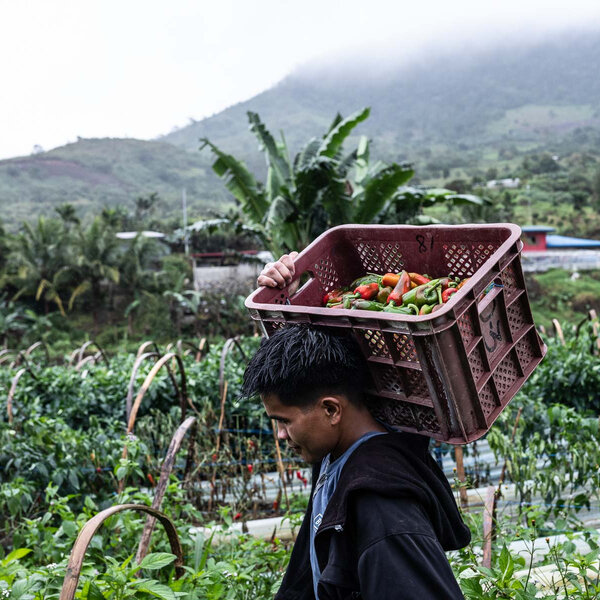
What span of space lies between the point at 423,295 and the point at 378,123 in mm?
135571

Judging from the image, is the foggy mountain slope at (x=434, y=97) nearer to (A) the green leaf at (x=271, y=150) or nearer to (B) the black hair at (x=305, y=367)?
(A) the green leaf at (x=271, y=150)

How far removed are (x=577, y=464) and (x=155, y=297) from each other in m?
18.2

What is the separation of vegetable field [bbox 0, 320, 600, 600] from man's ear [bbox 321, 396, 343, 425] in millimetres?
604

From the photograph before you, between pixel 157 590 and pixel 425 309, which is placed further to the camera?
pixel 157 590

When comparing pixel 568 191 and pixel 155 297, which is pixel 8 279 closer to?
pixel 155 297

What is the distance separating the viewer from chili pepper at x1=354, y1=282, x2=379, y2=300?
157cm

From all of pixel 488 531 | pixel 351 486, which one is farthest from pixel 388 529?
pixel 488 531

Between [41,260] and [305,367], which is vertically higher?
[305,367]

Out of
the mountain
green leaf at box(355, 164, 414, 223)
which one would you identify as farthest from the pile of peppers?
the mountain

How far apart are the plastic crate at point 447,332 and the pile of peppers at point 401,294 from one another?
8 centimetres

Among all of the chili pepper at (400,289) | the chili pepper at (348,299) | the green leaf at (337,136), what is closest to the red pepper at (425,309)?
the chili pepper at (400,289)

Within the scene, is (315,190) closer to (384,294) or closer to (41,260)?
(384,294)

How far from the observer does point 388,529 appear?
1092mm

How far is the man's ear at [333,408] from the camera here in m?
1.30
